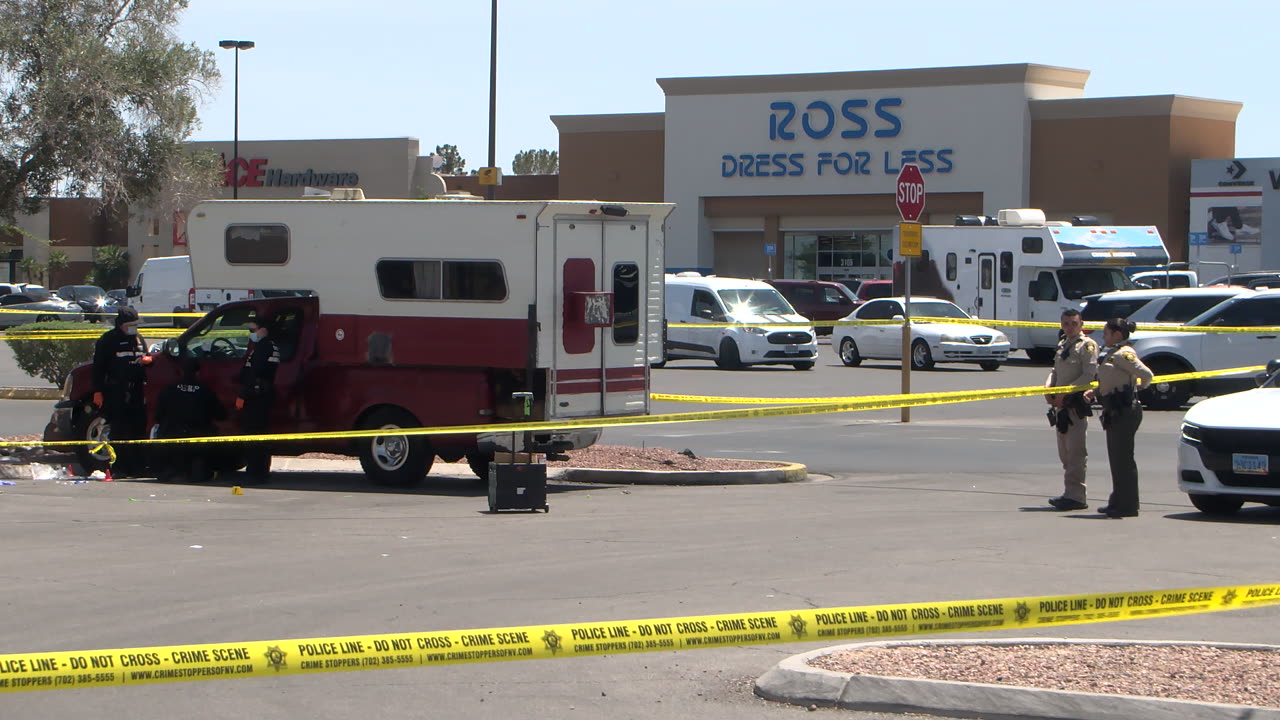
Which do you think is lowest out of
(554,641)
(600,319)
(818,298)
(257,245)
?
(554,641)

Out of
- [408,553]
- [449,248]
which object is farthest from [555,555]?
[449,248]

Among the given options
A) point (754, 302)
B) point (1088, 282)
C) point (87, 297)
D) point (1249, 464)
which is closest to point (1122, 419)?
point (1249, 464)

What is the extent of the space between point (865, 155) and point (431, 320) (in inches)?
1660

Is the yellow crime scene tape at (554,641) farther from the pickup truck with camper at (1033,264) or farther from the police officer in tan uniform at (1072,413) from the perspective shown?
the pickup truck with camper at (1033,264)

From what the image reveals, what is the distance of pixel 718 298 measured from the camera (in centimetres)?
3008

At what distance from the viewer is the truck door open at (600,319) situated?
1367cm

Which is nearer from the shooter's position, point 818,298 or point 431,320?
point 431,320

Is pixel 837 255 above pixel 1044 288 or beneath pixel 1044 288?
above

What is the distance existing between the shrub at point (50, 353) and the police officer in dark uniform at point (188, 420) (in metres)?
8.12

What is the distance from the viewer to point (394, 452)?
45.2 feet

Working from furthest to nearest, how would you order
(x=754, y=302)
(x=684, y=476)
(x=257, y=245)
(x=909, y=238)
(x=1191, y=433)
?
(x=754, y=302)
(x=909, y=238)
(x=257, y=245)
(x=684, y=476)
(x=1191, y=433)

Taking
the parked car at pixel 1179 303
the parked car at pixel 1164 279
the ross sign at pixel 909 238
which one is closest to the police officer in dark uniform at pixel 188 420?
the ross sign at pixel 909 238

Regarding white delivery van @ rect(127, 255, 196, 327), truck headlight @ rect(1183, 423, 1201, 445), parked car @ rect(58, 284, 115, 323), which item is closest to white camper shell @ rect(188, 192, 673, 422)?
truck headlight @ rect(1183, 423, 1201, 445)

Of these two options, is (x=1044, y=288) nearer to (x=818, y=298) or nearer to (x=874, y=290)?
(x=818, y=298)
